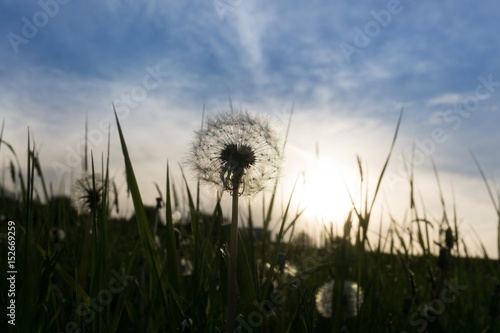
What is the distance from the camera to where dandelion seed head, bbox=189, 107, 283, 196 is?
2.10m

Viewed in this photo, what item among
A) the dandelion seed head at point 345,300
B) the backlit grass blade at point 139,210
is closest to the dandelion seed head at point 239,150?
the backlit grass blade at point 139,210

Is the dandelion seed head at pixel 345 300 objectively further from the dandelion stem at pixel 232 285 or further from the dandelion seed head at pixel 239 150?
the dandelion stem at pixel 232 285

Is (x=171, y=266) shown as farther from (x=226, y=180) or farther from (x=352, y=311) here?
(x=352, y=311)

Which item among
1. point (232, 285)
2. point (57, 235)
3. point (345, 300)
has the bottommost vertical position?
point (345, 300)

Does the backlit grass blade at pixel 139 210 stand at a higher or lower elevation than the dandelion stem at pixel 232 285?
higher

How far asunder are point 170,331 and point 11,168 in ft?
9.02

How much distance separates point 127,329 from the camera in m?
3.83

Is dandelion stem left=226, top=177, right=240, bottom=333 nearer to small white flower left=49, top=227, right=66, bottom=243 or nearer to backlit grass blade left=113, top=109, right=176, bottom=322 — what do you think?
backlit grass blade left=113, top=109, right=176, bottom=322

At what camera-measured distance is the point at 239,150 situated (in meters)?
2.09

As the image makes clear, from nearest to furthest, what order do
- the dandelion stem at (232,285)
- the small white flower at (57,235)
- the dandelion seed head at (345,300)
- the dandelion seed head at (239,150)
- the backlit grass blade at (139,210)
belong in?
1. the dandelion stem at (232,285)
2. the backlit grass blade at (139,210)
3. the dandelion seed head at (239,150)
4. the dandelion seed head at (345,300)
5. the small white flower at (57,235)

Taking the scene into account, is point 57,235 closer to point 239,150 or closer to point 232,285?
point 239,150

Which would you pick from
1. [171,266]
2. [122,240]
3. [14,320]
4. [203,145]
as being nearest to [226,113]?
[203,145]

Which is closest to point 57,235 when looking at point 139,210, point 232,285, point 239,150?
point 139,210

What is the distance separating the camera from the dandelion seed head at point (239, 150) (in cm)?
210
